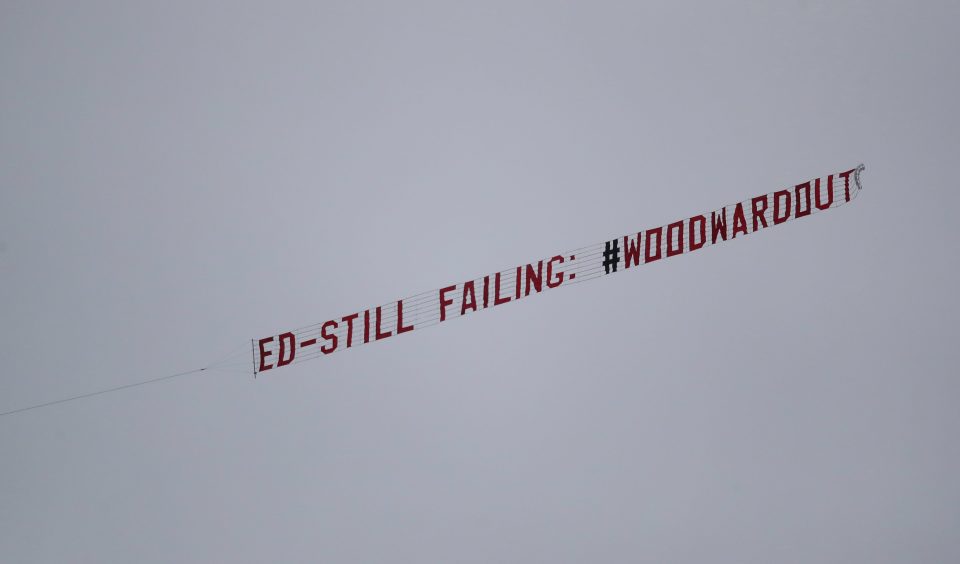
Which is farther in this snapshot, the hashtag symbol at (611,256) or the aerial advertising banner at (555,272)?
the hashtag symbol at (611,256)

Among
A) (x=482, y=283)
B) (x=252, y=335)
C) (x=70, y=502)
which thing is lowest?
(x=70, y=502)

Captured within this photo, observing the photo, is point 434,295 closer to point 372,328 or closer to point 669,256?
point 372,328

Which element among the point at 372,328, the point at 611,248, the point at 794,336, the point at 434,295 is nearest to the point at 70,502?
the point at 372,328

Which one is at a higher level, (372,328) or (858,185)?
(858,185)

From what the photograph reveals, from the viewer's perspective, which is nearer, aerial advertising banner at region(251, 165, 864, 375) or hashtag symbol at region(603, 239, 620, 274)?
aerial advertising banner at region(251, 165, 864, 375)

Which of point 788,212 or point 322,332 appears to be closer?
point 322,332
